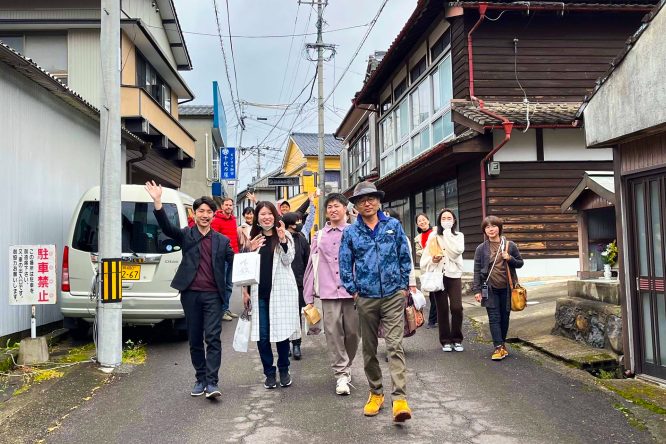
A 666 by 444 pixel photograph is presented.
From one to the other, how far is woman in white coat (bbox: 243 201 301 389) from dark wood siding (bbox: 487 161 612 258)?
25.4 feet

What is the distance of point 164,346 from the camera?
26.9 ft

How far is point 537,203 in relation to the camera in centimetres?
1277

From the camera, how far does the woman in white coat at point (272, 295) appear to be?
Result: 18.7 ft

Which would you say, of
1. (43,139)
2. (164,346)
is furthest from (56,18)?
(164,346)

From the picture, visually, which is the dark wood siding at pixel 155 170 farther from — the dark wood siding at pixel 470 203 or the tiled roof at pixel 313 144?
the tiled roof at pixel 313 144

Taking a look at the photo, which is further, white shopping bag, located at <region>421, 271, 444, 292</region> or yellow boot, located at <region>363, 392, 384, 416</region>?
white shopping bag, located at <region>421, 271, 444, 292</region>

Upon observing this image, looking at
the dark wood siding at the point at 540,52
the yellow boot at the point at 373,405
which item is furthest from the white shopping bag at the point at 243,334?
the dark wood siding at the point at 540,52

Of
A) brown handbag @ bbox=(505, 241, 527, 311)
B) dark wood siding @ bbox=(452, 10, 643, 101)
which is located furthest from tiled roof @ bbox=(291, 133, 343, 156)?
brown handbag @ bbox=(505, 241, 527, 311)

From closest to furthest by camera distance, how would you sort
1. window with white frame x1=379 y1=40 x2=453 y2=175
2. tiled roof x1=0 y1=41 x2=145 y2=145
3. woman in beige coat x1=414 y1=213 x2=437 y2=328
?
tiled roof x1=0 y1=41 x2=145 y2=145
woman in beige coat x1=414 y1=213 x2=437 y2=328
window with white frame x1=379 y1=40 x2=453 y2=175

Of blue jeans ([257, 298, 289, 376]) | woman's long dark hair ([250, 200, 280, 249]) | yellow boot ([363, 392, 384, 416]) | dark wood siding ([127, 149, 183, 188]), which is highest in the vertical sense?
dark wood siding ([127, 149, 183, 188])

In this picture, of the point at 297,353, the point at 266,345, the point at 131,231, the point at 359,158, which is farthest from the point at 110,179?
the point at 359,158

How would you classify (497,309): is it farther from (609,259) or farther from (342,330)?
(342,330)

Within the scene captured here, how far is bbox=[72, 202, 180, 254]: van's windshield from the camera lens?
25.7 ft

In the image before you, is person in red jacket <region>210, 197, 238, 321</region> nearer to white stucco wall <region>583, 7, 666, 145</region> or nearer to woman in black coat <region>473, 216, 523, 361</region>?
woman in black coat <region>473, 216, 523, 361</region>
